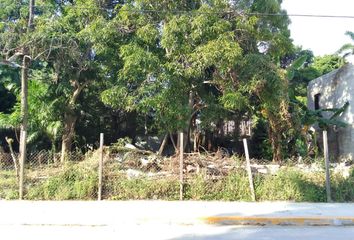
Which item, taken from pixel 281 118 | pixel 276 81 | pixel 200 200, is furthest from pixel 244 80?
pixel 200 200

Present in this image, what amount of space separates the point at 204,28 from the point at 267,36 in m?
2.96

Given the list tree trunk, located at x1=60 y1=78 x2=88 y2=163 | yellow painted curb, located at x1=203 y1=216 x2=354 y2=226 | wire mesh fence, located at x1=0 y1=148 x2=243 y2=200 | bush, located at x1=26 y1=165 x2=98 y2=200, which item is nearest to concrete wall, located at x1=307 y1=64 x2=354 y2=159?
wire mesh fence, located at x1=0 y1=148 x2=243 y2=200

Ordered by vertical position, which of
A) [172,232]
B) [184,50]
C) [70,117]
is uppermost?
[184,50]

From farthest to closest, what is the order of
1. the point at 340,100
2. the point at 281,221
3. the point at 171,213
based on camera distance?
1. the point at 340,100
2. the point at 171,213
3. the point at 281,221

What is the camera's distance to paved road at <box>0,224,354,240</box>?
7707 millimetres

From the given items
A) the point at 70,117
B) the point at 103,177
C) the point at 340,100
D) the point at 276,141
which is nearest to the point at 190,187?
the point at 103,177

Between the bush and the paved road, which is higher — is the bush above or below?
above

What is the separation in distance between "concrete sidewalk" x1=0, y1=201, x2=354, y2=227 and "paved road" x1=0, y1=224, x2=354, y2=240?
259 millimetres

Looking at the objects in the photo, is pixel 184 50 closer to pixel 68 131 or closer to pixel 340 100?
pixel 68 131

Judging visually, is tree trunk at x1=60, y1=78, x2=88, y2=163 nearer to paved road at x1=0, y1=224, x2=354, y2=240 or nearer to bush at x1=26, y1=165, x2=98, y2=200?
bush at x1=26, y1=165, x2=98, y2=200

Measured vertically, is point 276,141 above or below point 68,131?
below

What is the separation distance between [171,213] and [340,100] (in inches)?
602

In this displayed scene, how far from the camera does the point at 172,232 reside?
8.27 meters

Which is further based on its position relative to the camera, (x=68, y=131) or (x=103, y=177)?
(x=68, y=131)
